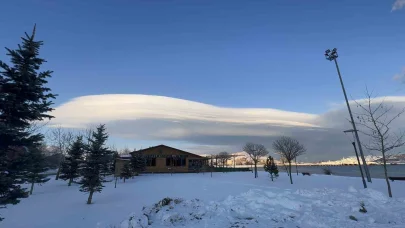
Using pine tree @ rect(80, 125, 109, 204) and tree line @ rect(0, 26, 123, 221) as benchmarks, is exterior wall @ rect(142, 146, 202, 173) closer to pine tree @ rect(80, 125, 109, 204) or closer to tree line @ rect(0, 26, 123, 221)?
pine tree @ rect(80, 125, 109, 204)

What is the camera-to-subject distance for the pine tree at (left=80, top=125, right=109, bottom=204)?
2338cm

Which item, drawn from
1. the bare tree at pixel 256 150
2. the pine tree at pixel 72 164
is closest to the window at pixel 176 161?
the bare tree at pixel 256 150

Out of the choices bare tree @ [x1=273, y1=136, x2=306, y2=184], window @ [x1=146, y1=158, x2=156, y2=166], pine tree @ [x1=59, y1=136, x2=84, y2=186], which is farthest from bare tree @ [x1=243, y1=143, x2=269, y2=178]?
pine tree @ [x1=59, y1=136, x2=84, y2=186]

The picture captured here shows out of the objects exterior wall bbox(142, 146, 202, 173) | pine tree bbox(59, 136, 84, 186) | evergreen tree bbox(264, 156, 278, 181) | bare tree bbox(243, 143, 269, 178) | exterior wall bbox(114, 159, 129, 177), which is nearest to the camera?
evergreen tree bbox(264, 156, 278, 181)

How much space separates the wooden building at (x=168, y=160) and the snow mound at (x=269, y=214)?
3923 centimetres

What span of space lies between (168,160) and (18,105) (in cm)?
4262

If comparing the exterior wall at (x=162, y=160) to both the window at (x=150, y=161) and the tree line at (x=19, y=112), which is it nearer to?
the window at (x=150, y=161)

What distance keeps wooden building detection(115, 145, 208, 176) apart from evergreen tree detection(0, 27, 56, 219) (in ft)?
126

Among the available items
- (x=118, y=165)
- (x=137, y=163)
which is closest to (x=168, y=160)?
(x=137, y=163)

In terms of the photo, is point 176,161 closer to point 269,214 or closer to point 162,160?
point 162,160

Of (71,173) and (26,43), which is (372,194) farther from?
(71,173)

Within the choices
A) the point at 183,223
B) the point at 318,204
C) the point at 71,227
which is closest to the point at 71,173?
the point at 71,227

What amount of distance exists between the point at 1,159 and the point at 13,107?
274 centimetres

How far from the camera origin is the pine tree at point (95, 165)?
23.4m
